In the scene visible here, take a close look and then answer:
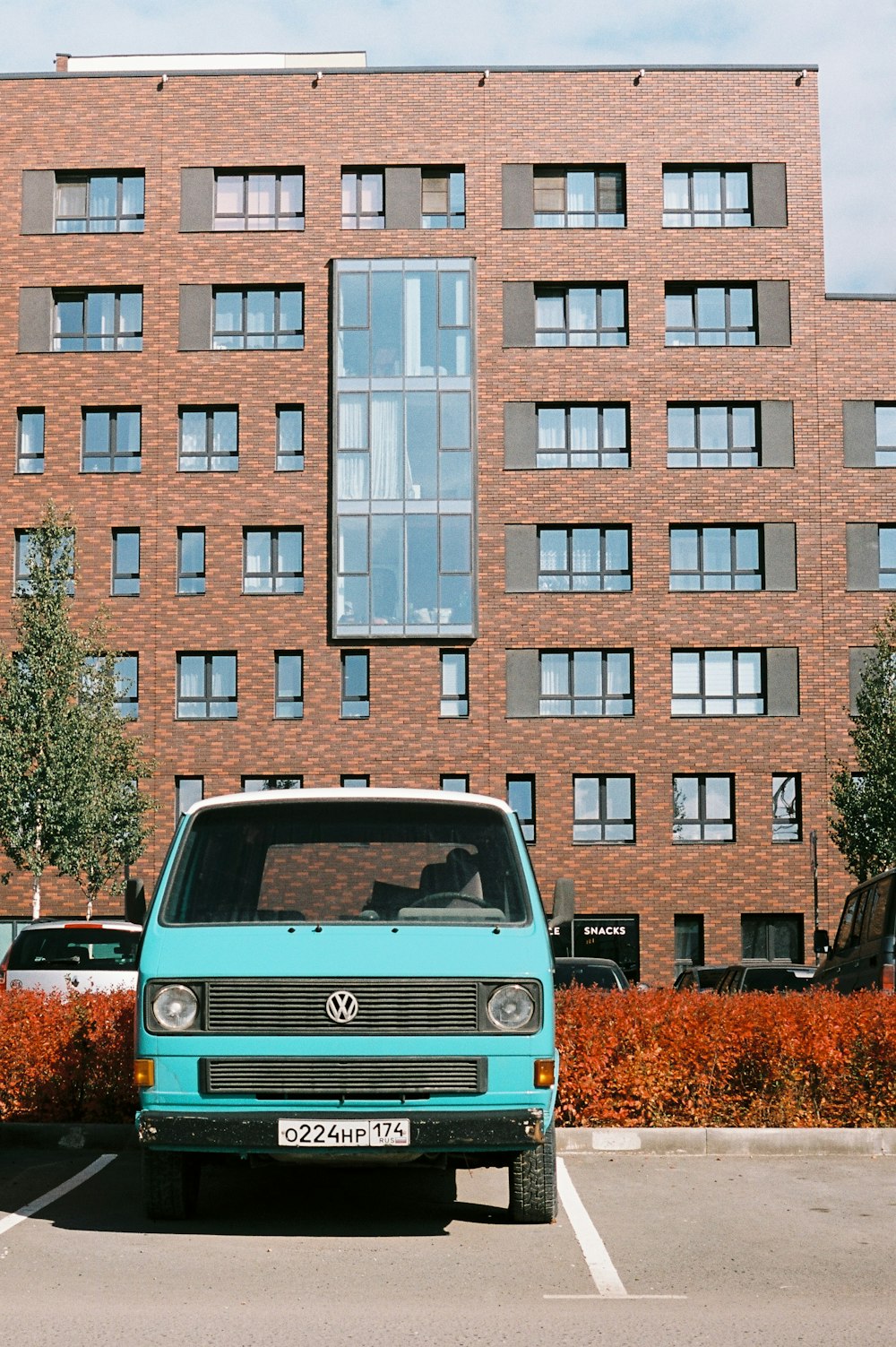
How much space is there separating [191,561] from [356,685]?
5115mm

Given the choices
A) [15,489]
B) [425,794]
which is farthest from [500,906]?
[15,489]

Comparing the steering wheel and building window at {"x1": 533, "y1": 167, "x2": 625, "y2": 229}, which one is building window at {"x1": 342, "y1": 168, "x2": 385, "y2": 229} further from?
the steering wheel

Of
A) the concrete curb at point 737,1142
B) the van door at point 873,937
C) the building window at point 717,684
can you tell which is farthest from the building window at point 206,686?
the concrete curb at point 737,1142

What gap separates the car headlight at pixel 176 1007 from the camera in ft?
24.6

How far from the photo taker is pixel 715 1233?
308 inches

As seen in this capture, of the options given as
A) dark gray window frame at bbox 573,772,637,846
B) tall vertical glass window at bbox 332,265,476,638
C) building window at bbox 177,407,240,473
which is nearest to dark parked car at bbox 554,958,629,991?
dark gray window frame at bbox 573,772,637,846

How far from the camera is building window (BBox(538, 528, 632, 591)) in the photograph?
41.0 meters

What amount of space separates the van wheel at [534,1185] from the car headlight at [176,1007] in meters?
1.64

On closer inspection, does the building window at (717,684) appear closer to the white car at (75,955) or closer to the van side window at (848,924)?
the van side window at (848,924)

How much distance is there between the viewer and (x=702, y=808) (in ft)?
132

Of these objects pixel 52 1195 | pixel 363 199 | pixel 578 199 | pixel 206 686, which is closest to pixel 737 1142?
pixel 52 1195

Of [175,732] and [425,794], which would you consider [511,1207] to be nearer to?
[425,794]

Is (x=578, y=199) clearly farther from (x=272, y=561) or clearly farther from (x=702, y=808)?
(x=702, y=808)

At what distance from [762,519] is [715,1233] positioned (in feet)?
113
